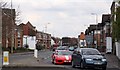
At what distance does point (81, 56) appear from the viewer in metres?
28.9

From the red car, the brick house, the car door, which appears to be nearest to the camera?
the car door

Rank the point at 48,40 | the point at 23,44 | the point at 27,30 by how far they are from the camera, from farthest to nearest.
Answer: the point at 48,40
the point at 27,30
the point at 23,44

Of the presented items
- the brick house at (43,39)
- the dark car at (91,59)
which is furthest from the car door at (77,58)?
the brick house at (43,39)

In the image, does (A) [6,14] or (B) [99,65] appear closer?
(B) [99,65]

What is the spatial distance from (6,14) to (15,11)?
5.20m

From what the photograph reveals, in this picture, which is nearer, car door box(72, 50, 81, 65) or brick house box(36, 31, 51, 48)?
car door box(72, 50, 81, 65)

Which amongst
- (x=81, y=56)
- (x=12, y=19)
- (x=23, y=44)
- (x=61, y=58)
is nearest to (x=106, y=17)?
(x=23, y=44)

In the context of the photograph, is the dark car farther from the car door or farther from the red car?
the red car

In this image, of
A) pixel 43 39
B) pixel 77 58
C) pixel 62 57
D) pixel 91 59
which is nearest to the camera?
pixel 91 59

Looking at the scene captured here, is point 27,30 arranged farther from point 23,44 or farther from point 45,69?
point 45,69

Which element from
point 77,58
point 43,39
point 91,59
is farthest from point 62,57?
point 43,39

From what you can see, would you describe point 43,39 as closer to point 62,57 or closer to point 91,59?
point 62,57

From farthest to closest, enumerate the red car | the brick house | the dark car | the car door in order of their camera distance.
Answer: the brick house, the red car, the car door, the dark car

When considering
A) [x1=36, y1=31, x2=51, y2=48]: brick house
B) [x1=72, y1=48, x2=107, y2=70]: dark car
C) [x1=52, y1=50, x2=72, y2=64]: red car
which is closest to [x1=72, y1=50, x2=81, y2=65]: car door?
[x1=72, y1=48, x2=107, y2=70]: dark car
